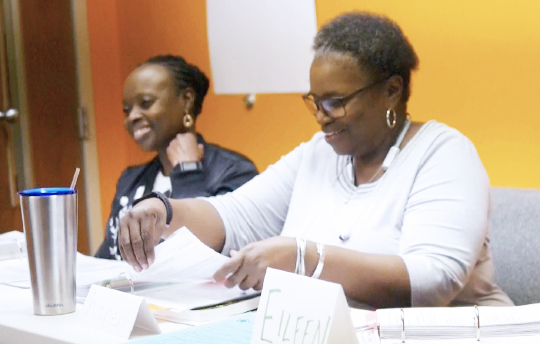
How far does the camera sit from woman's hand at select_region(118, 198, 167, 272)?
1199 mm

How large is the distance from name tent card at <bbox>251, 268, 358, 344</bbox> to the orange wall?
1.30m

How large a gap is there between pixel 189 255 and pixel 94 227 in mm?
2026

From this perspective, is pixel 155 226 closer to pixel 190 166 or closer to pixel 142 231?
pixel 142 231

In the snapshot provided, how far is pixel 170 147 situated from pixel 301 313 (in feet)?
4.46

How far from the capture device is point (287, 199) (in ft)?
5.27

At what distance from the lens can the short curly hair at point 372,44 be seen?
1424mm

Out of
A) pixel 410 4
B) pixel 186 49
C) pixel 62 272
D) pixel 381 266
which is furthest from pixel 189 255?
pixel 186 49

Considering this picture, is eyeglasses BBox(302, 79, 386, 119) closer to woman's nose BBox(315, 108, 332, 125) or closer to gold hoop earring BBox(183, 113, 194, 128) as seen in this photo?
woman's nose BBox(315, 108, 332, 125)

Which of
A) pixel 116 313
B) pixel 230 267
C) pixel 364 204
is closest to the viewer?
pixel 116 313

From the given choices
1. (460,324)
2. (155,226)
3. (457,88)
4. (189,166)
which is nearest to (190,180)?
(189,166)

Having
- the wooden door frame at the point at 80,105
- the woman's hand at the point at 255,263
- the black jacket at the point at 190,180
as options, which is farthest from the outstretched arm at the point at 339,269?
the wooden door frame at the point at 80,105

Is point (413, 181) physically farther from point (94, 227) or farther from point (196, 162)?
point (94, 227)

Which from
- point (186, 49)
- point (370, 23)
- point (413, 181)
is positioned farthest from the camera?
point (186, 49)

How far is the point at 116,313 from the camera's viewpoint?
36.8 inches
